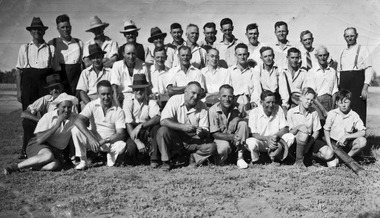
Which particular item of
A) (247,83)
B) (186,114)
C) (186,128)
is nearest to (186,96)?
(186,114)

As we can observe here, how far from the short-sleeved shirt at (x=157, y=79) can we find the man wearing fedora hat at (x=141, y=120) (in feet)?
1.45

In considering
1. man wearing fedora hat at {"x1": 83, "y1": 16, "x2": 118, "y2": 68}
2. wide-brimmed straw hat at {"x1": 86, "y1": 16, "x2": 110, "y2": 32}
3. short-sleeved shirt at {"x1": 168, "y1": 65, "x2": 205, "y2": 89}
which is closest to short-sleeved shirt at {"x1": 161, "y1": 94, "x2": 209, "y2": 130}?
short-sleeved shirt at {"x1": 168, "y1": 65, "x2": 205, "y2": 89}

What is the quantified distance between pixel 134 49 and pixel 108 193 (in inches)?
Result: 120

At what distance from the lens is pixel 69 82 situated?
853 centimetres

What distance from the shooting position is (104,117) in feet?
24.6

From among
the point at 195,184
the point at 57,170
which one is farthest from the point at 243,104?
the point at 57,170

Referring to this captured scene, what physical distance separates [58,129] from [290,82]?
13.4 feet

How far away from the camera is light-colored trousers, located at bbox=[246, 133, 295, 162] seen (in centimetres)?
734

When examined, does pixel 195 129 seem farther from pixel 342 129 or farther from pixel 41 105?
pixel 41 105

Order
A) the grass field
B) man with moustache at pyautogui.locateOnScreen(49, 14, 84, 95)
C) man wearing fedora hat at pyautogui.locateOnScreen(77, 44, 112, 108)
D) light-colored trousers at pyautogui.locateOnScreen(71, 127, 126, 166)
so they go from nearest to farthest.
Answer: the grass field, light-colored trousers at pyautogui.locateOnScreen(71, 127, 126, 166), man wearing fedora hat at pyautogui.locateOnScreen(77, 44, 112, 108), man with moustache at pyautogui.locateOnScreen(49, 14, 84, 95)

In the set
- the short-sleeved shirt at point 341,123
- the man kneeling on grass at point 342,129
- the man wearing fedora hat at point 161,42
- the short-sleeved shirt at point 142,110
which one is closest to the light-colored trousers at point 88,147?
the short-sleeved shirt at point 142,110

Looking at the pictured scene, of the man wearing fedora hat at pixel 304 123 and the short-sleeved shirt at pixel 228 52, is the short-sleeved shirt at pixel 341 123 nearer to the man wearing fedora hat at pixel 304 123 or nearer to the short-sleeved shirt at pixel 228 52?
the man wearing fedora hat at pixel 304 123

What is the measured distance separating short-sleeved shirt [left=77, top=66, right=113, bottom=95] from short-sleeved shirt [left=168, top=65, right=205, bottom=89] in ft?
3.83

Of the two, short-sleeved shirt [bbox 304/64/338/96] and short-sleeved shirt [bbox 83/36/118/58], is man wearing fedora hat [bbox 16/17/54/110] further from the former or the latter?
short-sleeved shirt [bbox 304/64/338/96]
